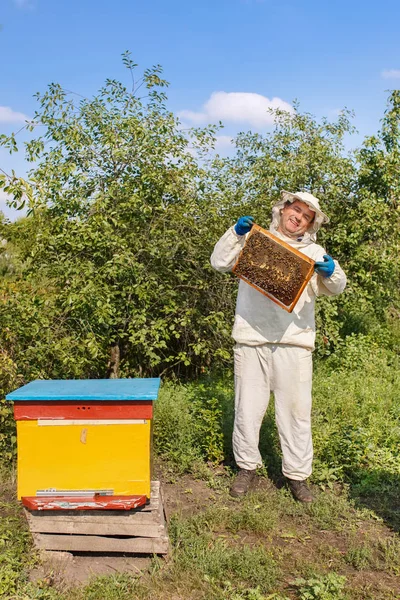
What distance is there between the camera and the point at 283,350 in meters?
3.94

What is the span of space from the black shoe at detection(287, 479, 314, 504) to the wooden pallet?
1.23 meters

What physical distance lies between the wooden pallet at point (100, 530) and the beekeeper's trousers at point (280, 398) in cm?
117

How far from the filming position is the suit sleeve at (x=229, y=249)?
3842 mm

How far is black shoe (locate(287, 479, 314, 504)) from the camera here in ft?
12.8

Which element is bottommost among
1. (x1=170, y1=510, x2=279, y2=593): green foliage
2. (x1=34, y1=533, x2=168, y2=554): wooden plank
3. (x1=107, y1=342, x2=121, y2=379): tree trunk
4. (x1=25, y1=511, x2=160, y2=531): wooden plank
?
(x1=170, y1=510, x2=279, y2=593): green foliage

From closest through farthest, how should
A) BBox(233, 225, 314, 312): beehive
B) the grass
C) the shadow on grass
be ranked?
the grass
BBox(233, 225, 314, 312): beehive
the shadow on grass

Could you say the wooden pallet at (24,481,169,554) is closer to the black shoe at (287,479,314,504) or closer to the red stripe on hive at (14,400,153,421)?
the red stripe on hive at (14,400,153,421)

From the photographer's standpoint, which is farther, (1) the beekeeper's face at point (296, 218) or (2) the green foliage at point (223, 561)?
(1) the beekeeper's face at point (296, 218)

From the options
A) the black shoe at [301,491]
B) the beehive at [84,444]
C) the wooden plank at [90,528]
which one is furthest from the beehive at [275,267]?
the wooden plank at [90,528]

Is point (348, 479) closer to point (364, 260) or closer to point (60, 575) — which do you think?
point (60, 575)

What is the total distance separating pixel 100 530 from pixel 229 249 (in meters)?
1.89

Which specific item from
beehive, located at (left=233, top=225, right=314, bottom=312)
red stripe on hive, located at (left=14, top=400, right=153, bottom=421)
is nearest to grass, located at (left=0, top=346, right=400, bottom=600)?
red stripe on hive, located at (left=14, top=400, right=153, bottom=421)

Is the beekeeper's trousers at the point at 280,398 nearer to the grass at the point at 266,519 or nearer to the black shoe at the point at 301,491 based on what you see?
the black shoe at the point at 301,491

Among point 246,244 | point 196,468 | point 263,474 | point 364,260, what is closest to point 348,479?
point 263,474
